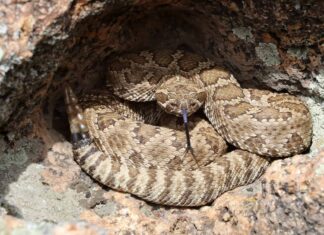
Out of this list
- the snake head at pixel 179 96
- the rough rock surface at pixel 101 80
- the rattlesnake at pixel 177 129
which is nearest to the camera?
the rough rock surface at pixel 101 80

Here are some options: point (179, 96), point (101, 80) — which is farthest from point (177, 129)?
point (101, 80)

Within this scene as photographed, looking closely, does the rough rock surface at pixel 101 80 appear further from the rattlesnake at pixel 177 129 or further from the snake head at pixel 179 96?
the snake head at pixel 179 96

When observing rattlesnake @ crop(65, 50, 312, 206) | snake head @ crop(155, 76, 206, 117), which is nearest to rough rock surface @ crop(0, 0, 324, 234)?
rattlesnake @ crop(65, 50, 312, 206)

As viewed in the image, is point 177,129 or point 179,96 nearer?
point 179,96

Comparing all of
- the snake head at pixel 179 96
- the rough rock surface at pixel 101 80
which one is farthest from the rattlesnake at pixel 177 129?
the rough rock surface at pixel 101 80

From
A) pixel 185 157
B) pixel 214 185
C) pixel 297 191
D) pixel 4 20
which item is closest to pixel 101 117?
pixel 185 157

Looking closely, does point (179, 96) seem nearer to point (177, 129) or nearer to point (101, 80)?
point (177, 129)
